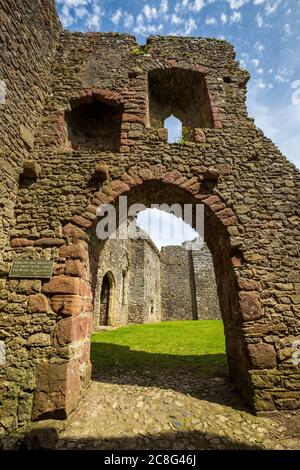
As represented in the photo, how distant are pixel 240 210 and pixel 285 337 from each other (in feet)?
7.70

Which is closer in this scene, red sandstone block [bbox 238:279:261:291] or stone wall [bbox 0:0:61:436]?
stone wall [bbox 0:0:61:436]

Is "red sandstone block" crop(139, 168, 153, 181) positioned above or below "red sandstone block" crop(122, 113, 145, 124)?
below

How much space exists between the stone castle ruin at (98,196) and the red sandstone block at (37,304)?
0.07 feet

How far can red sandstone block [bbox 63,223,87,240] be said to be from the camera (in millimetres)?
4516

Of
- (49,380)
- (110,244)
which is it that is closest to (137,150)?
(49,380)

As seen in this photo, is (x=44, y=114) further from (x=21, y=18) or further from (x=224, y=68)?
(x=224, y=68)

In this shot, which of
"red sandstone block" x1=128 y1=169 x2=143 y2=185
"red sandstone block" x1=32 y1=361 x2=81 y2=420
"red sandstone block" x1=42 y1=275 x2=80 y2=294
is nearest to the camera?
"red sandstone block" x1=32 y1=361 x2=81 y2=420

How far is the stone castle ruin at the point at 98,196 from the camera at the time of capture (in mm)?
3904

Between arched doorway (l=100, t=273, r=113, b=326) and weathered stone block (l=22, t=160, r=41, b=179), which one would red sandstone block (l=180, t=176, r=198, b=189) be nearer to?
weathered stone block (l=22, t=160, r=41, b=179)

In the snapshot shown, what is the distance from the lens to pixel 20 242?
4461 millimetres

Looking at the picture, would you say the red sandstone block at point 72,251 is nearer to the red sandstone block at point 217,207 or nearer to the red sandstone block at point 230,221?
the red sandstone block at point 217,207

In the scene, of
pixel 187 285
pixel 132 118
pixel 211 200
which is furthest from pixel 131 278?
pixel 211 200

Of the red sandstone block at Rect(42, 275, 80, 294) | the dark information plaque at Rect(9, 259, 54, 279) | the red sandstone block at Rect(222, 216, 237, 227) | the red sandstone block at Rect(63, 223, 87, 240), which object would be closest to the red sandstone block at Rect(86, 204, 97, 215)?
the red sandstone block at Rect(63, 223, 87, 240)

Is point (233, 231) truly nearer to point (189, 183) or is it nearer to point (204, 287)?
point (189, 183)
